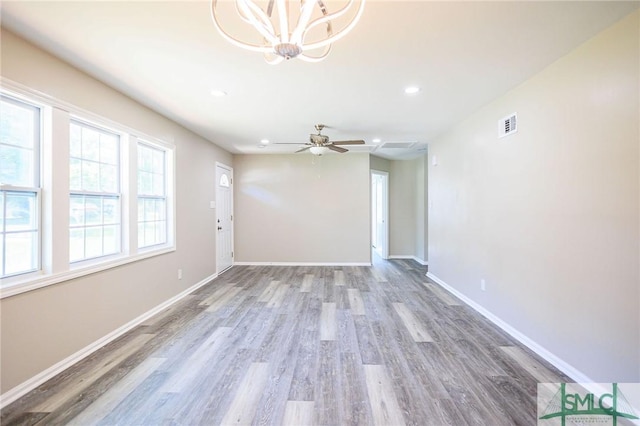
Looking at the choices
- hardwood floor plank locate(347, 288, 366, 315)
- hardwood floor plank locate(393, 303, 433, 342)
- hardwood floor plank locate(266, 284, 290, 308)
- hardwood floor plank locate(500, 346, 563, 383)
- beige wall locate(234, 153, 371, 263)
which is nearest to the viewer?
hardwood floor plank locate(500, 346, 563, 383)

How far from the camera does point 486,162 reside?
319cm

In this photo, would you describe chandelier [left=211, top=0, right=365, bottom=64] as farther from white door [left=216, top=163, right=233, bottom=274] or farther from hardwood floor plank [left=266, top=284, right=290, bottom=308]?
white door [left=216, top=163, right=233, bottom=274]

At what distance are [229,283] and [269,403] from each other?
3.13 meters

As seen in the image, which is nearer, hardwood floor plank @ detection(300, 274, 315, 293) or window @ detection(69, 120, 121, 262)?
window @ detection(69, 120, 121, 262)

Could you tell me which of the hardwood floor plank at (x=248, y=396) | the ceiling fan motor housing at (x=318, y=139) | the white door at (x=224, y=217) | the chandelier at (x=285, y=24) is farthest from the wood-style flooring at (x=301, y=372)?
the ceiling fan motor housing at (x=318, y=139)

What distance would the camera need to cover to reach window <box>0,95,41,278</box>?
6.24ft

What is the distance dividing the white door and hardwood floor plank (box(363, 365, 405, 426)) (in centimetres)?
391

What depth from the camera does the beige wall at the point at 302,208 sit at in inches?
237

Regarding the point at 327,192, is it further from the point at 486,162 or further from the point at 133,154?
the point at 133,154

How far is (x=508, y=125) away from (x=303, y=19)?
2.60 metres

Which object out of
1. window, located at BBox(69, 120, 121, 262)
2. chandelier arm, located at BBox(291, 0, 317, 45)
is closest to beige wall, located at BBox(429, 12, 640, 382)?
chandelier arm, located at BBox(291, 0, 317, 45)

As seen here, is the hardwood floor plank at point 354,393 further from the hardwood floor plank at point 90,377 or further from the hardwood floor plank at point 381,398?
the hardwood floor plank at point 90,377

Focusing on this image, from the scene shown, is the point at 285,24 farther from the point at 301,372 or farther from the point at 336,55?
the point at 301,372

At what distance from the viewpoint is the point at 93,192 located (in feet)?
8.54
